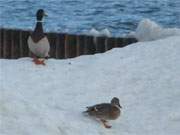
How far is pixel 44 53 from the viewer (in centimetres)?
1188

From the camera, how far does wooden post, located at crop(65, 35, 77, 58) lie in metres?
15.0

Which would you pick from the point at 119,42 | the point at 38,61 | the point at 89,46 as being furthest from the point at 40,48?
the point at 119,42

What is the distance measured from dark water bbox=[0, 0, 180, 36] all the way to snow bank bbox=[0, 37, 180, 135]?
9.21 metres

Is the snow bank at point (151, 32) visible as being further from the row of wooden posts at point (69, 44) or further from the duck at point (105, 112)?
the duck at point (105, 112)

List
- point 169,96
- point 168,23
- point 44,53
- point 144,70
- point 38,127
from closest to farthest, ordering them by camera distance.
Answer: point 38,127 < point 169,96 < point 144,70 < point 44,53 < point 168,23

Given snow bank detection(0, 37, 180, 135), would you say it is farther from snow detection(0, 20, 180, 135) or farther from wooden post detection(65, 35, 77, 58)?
wooden post detection(65, 35, 77, 58)

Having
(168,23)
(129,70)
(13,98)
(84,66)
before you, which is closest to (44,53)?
(84,66)

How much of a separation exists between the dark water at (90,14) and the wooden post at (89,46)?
216 inches

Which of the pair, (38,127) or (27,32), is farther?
(27,32)

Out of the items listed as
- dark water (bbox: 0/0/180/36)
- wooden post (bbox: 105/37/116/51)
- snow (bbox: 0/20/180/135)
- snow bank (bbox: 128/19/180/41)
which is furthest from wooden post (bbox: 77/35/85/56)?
dark water (bbox: 0/0/180/36)

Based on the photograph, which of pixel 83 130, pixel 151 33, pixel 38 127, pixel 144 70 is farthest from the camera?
pixel 151 33

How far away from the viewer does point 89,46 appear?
14930 millimetres

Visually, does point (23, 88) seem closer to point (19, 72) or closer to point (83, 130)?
point (19, 72)

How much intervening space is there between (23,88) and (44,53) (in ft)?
7.62
